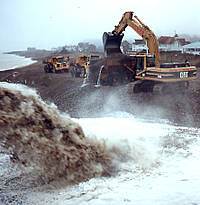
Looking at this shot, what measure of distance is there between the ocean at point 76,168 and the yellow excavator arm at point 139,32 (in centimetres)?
677

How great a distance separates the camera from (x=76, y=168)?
329 cm

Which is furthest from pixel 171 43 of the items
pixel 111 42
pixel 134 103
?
pixel 134 103

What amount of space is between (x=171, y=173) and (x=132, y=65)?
24.0ft

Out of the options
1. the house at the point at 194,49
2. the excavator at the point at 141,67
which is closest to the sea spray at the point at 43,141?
the excavator at the point at 141,67

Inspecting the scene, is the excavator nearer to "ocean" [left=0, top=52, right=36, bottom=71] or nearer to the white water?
the white water

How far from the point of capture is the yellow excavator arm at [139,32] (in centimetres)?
980

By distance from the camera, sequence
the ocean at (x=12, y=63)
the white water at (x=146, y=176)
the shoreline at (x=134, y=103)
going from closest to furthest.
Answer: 1. the white water at (x=146, y=176)
2. the shoreline at (x=134, y=103)
3. the ocean at (x=12, y=63)

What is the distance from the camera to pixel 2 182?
3.17 meters

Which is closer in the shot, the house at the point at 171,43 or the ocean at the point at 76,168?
the ocean at the point at 76,168

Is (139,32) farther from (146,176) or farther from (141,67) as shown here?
(146,176)

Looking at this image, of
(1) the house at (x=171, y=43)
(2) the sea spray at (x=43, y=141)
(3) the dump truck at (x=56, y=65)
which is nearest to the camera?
(2) the sea spray at (x=43, y=141)

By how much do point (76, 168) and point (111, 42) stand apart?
29.8 feet

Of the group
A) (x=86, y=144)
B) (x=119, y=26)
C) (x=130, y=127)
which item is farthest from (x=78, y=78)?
(x=86, y=144)

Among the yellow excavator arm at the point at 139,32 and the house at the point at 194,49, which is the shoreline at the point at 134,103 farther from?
the house at the point at 194,49
